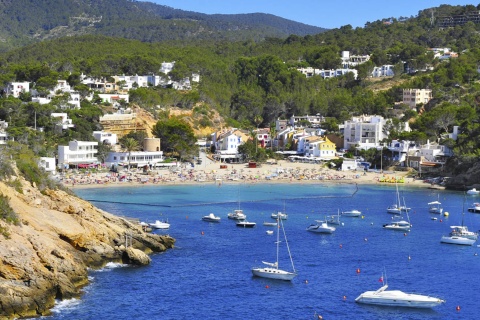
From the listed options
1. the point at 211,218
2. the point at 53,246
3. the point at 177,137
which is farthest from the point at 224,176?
the point at 53,246

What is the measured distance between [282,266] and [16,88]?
158 feet

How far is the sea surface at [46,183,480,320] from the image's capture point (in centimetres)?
2719

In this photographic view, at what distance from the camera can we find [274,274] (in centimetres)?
3089

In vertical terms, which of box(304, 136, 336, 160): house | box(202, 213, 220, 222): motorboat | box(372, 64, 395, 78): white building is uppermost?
box(372, 64, 395, 78): white building

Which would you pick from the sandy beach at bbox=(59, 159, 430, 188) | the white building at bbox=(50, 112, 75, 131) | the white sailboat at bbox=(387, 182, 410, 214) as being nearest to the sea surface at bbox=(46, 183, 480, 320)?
the white sailboat at bbox=(387, 182, 410, 214)

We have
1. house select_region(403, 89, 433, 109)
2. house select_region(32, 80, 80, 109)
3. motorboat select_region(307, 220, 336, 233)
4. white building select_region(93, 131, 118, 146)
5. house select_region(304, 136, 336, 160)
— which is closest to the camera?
motorboat select_region(307, 220, 336, 233)

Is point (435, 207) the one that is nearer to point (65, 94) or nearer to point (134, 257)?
point (134, 257)

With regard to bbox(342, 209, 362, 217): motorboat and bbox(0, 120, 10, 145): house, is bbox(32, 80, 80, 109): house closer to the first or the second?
bbox(0, 120, 10, 145): house

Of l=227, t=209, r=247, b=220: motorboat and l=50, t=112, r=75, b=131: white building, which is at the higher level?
l=50, t=112, r=75, b=131: white building

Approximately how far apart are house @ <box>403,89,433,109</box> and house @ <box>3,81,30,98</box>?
128 ft

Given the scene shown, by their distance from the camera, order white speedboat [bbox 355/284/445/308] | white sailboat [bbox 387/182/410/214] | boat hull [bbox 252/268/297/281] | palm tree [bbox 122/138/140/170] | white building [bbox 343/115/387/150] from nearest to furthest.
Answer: white speedboat [bbox 355/284/445/308], boat hull [bbox 252/268/297/281], white sailboat [bbox 387/182/410/214], palm tree [bbox 122/138/140/170], white building [bbox 343/115/387/150]

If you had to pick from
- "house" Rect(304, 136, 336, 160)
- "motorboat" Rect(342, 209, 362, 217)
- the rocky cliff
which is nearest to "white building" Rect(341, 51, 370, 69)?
"house" Rect(304, 136, 336, 160)

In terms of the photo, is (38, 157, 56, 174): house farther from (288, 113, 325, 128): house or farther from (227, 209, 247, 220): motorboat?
(288, 113, 325, 128): house

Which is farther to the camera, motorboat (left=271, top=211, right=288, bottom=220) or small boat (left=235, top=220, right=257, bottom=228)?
motorboat (left=271, top=211, right=288, bottom=220)
